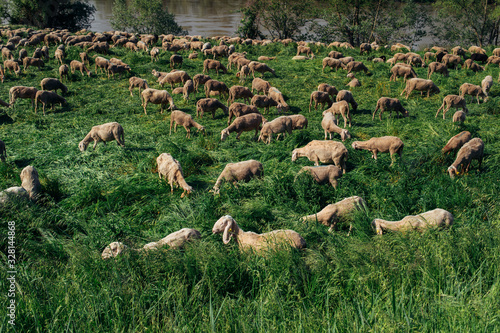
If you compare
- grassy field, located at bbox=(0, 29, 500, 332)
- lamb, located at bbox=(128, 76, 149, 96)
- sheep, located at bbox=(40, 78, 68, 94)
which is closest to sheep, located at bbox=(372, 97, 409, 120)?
grassy field, located at bbox=(0, 29, 500, 332)

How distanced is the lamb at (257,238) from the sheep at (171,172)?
2194 millimetres

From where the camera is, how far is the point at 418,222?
Answer: 21.0 ft

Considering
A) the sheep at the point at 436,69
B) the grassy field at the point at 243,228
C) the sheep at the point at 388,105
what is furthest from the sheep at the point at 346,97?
the sheep at the point at 436,69

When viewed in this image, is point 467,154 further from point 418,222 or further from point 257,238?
point 257,238

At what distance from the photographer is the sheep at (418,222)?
6211 millimetres

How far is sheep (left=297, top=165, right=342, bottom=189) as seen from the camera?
8398 millimetres

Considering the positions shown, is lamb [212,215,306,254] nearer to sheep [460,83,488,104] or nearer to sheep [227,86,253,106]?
sheep [227,86,253,106]

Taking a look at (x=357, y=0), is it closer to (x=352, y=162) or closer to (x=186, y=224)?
(x=352, y=162)

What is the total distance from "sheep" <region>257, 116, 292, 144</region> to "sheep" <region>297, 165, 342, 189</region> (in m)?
3.38

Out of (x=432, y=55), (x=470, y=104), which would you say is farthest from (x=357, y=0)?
(x=470, y=104)

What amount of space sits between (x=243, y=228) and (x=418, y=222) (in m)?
3.01

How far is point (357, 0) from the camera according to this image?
38438 mm

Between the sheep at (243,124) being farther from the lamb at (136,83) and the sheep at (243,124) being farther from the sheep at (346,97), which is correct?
the lamb at (136,83)

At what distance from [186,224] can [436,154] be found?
261 inches
